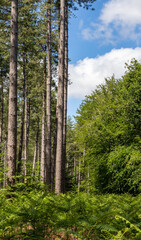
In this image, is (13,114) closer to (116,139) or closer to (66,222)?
(66,222)

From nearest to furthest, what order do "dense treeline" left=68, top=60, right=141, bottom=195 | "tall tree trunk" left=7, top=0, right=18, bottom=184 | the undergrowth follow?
the undergrowth
"tall tree trunk" left=7, top=0, right=18, bottom=184
"dense treeline" left=68, top=60, right=141, bottom=195

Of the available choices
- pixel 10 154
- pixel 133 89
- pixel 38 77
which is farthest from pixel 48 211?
pixel 38 77

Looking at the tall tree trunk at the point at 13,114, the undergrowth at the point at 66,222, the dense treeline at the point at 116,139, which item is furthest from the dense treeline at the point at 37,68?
the dense treeline at the point at 116,139

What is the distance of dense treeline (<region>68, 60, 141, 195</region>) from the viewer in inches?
508

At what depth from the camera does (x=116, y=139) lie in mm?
14523

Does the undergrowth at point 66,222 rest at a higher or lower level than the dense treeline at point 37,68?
lower

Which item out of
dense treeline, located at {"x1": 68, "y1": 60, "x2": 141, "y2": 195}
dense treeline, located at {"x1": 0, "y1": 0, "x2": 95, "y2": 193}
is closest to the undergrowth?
dense treeline, located at {"x1": 0, "y1": 0, "x2": 95, "y2": 193}

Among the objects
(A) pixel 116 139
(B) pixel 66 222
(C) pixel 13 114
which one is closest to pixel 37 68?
(A) pixel 116 139

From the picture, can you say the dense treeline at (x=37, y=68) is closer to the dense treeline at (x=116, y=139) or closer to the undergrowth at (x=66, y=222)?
the undergrowth at (x=66, y=222)

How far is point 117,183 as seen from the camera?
44.5 feet

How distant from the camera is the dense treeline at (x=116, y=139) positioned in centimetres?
1290

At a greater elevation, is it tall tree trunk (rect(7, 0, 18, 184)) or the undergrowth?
tall tree trunk (rect(7, 0, 18, 184))

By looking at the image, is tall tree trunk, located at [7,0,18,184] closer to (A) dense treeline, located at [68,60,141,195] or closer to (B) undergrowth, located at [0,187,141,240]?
(B) undergrowth, located at [0,187,141,240]

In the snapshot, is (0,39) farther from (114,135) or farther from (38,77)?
(114,135)
